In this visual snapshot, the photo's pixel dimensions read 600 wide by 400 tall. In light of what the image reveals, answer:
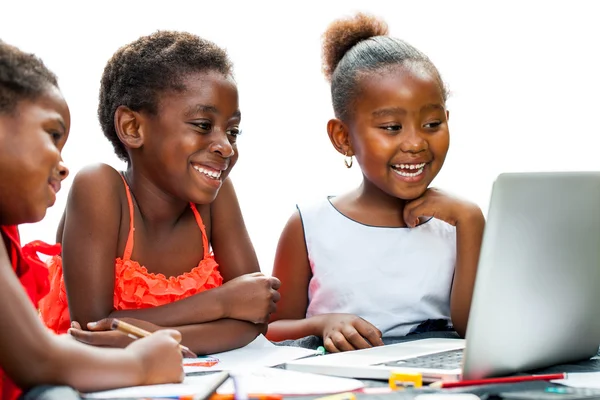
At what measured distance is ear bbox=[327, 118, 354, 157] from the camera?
61.9 inches

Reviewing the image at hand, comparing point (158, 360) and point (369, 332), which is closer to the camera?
point (158, 360)

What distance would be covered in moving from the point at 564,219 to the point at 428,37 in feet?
5.95

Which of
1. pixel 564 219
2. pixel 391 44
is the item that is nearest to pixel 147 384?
pixel 564 219

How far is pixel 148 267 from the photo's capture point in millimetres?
1357

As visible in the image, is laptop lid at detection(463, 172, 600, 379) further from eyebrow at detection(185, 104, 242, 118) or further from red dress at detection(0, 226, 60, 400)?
eyebrow at detection(185, 104, 242, 118)

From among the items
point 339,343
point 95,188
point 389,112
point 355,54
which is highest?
point 355,54

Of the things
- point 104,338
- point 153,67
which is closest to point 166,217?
point 153,67

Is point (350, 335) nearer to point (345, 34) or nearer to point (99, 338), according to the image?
point (99, 338)

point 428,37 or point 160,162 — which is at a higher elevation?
point 428,37

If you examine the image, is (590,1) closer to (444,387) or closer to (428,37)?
(428,37)

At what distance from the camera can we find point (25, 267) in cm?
100

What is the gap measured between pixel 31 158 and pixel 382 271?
796mm

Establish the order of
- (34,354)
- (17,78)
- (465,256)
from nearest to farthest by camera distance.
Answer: (34,354) → (17,78) → (465,256)

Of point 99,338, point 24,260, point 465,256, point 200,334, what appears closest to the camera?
point 24,260
